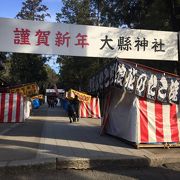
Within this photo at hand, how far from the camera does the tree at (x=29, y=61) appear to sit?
5638 cm

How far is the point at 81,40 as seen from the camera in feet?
46.5

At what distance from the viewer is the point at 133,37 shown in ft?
48.1

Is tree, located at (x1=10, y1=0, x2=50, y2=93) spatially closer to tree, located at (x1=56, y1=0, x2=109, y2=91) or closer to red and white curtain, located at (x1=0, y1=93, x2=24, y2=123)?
tree, located at (x1=56, y1=0, x2=109, y2=91)

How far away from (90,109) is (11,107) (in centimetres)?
905

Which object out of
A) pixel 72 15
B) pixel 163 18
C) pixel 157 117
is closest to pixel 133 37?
pixel 157 117

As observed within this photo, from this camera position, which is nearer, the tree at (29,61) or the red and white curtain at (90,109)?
the red and white curtain at (90,109)

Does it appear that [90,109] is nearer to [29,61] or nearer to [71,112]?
[71,112]

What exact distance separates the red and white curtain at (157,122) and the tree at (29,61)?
43.9 meters

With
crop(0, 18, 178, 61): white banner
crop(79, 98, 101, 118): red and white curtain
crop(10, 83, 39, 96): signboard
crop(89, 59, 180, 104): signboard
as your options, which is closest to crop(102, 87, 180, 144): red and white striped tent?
crop(89, 59, 180, 104): signboard

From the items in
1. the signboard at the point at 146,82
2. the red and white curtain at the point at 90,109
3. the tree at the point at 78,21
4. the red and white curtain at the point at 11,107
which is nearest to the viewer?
the signboard at the point at 146,82

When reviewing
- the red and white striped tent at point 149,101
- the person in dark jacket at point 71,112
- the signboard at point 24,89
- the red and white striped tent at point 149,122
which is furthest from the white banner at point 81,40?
the signboard at point 24,89

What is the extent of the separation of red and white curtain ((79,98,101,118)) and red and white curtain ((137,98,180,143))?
18993 millimetres

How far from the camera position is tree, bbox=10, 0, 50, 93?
56375 mm

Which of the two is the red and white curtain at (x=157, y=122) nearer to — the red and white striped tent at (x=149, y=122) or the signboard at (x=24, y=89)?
the red and white striped tent at (x=149, y=122)
